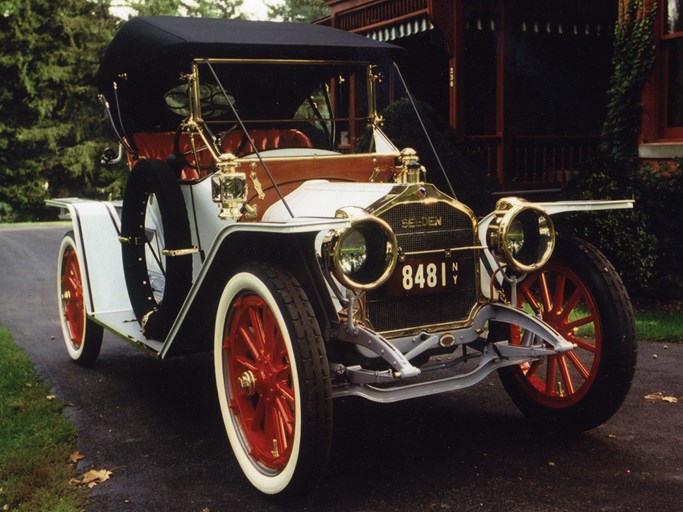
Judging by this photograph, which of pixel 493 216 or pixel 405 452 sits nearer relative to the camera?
pixel 493 216

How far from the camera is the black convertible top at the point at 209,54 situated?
4770 mm

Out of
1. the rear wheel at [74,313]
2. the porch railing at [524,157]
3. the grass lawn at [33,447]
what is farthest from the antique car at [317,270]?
the porch railing at [524,157]

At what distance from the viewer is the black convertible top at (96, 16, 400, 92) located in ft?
15.4

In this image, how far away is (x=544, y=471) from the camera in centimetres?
394

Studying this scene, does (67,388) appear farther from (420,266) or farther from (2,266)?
(2,266)

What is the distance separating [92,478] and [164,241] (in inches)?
52.7

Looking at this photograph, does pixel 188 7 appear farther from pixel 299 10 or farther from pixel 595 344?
pixel 595 344

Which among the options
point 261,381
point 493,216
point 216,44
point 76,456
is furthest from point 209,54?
point 76,456

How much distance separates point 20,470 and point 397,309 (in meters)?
2.05

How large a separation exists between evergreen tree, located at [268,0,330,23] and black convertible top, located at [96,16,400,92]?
32684 millimetres

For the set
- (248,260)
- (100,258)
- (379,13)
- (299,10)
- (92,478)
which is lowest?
(92,478)

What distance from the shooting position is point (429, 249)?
4031mm

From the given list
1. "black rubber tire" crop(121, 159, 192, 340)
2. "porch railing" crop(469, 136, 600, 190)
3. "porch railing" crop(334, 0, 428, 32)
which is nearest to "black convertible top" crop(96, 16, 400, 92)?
"black rubber tire" crop(121, 159, 192, 340)

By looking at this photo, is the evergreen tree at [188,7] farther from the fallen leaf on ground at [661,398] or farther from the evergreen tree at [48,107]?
the fallen leaf on ground at [661,398]
